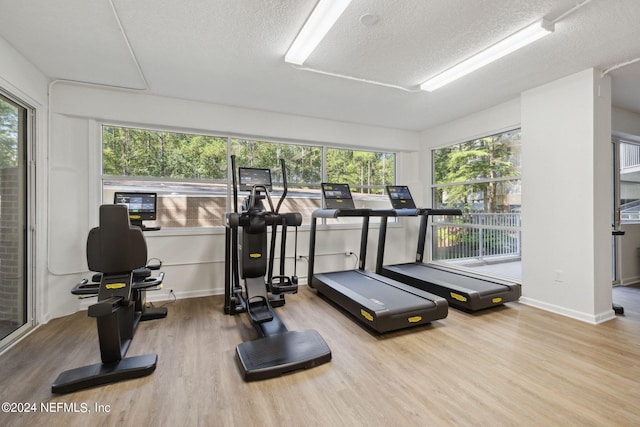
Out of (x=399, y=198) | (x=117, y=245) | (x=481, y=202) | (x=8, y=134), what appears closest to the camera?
(x=117, y=245)

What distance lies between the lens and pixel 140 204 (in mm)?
3355

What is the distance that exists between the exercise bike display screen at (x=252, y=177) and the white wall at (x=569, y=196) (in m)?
3.44

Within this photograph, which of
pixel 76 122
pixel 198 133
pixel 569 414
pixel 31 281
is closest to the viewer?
pixel 569 414

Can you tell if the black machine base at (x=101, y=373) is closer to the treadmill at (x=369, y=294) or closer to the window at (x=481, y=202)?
the treadmill at (x=369, y=294)

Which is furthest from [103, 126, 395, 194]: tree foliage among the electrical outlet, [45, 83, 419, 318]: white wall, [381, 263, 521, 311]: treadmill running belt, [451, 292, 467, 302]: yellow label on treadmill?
the electrical outlet

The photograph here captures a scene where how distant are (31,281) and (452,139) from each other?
241 inches

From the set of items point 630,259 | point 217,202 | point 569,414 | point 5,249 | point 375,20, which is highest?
point 375,20

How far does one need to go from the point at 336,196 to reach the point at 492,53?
2585 millimetres

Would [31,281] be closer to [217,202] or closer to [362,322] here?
[217,202]

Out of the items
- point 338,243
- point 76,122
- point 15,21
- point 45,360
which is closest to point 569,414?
point 338,243

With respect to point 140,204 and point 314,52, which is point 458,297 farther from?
point 140,204

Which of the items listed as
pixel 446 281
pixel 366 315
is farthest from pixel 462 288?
pixel 366 315

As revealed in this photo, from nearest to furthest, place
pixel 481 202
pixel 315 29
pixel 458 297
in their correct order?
pixel 315 29, pixel 458 297, pixel 481 202

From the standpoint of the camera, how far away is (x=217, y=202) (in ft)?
14.3
